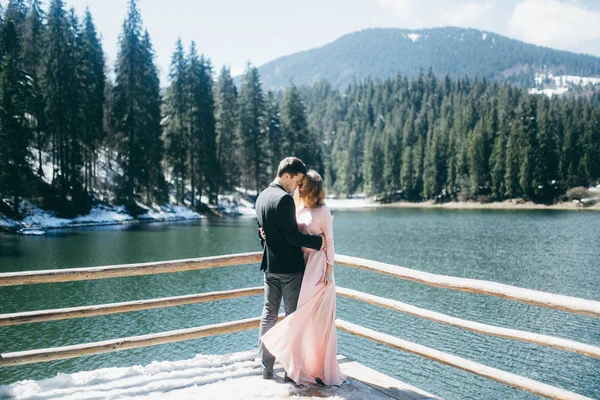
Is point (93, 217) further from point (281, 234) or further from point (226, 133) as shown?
point (281, 234)

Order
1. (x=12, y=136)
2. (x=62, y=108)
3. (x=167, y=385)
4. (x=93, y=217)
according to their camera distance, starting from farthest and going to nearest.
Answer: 1. (x=93, y=217)
2. (x=62, y=108)
3. (x=12, y=136)
4. (x=167, y=385)

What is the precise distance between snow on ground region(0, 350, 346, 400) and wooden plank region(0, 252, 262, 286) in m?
1.08

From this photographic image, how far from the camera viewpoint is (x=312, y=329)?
488cm

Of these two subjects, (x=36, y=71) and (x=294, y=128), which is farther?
(x=294, y=128)

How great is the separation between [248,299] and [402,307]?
1138cm

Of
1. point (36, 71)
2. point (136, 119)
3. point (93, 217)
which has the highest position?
point (36, 71)

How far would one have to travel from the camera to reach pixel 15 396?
464 centimetres

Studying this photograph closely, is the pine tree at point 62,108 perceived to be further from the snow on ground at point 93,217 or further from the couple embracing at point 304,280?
the couple embracing at point 304,280

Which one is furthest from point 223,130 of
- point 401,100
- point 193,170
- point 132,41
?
point 401,100

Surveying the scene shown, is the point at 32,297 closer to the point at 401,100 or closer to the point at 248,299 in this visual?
the point at 248,299

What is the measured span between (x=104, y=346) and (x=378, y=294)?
13367 mm

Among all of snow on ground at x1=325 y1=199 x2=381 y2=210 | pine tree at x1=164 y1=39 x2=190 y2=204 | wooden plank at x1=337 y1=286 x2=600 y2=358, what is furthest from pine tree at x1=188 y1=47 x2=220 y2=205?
wooden plank at x1=337 y1=286 x2=600 y2=358

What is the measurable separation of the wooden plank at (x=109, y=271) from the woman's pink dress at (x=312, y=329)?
4.66 feet

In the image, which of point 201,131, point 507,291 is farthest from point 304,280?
point 201,131
